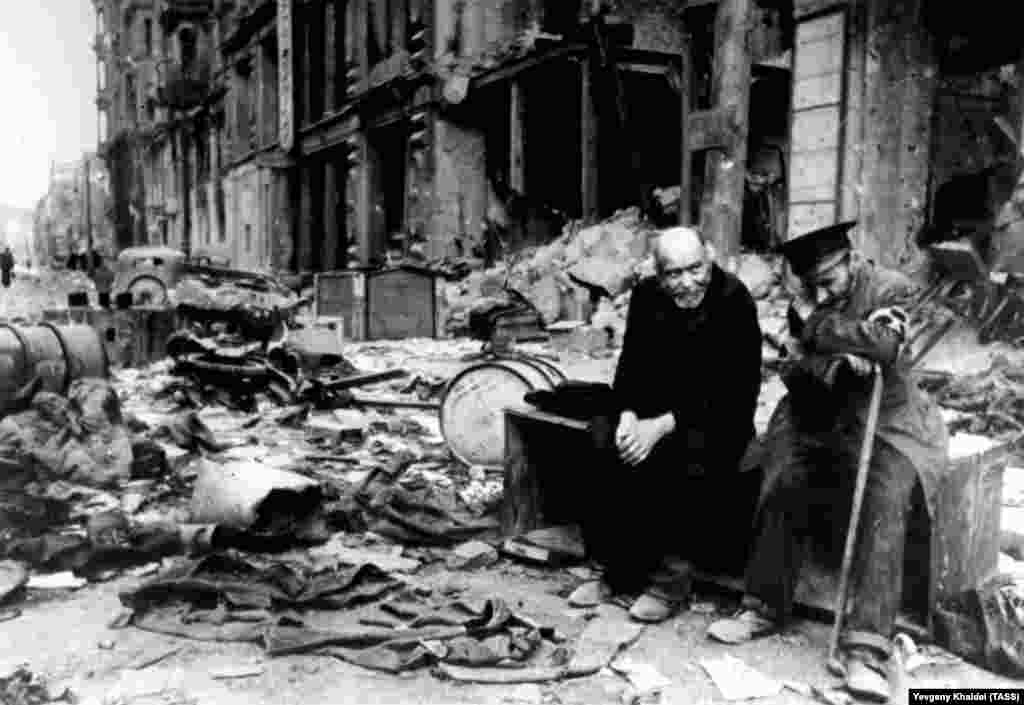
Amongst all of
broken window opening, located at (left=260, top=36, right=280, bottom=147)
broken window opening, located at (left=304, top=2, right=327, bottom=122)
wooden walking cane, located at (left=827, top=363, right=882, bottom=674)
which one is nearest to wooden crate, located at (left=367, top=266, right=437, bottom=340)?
wooden walking cane, located at (left=827, top=363, right=882, bottom=674)

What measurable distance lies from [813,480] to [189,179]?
4120 cm

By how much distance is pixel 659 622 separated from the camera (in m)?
4.14

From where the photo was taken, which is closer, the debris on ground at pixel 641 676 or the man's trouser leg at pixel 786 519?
the debris on ground at pixel 641 676

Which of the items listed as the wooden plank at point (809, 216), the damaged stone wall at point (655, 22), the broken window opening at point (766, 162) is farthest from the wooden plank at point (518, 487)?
the damaged stone wall at point (655, 22)

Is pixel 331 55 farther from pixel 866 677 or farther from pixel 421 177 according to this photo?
pixel 866 677

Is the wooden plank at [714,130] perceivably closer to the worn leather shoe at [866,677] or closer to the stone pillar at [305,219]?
the worn leather shoe at [866,677]

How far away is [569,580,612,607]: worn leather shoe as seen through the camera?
4395mm

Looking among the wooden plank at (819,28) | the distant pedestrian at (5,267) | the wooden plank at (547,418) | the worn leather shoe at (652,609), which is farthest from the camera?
the distant pedestrian at (5,267)

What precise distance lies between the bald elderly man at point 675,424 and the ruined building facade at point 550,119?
1765mm

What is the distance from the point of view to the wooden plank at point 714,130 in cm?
579

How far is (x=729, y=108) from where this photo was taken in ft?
19.0

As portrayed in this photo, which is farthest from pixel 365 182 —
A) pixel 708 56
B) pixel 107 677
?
A: pixel 107 677

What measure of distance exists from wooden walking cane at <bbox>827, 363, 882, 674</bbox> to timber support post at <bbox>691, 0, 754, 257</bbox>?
2417 mm

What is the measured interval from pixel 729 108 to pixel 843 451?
2799 millimetres
